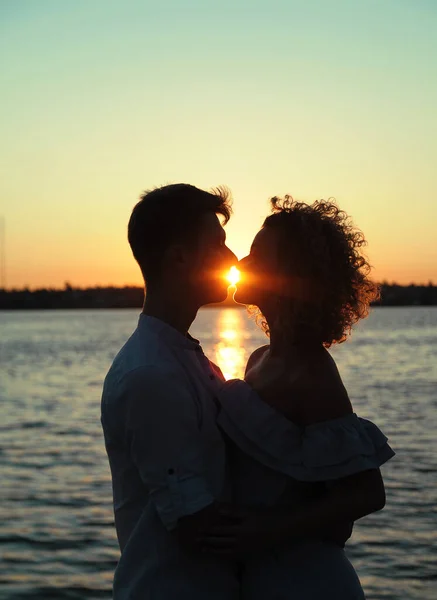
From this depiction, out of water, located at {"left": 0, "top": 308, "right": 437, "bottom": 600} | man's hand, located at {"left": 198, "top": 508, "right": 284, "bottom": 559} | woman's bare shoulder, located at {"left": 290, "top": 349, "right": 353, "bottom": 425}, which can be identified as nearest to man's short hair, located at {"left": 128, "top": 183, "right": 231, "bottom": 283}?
woman's bare shoulder, located at {"left": 290, "top": 349, "right": 353, "bottom": 425}

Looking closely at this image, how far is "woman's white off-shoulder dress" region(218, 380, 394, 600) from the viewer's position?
10.3ft

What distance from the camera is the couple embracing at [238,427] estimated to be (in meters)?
2.91

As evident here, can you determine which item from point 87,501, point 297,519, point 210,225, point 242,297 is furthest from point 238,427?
point 87,501

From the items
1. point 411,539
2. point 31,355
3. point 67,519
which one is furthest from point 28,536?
point 31,355

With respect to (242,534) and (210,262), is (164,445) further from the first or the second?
(210,262)

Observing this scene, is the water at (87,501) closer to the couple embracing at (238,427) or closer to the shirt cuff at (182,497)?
the couple embracing at (238,427)

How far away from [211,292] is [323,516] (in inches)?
34.0

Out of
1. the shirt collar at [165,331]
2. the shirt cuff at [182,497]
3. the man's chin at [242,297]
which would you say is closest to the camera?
the shirt cuff at [182,497]

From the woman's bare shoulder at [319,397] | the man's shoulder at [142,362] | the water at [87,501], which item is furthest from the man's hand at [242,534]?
the water at [87,501]

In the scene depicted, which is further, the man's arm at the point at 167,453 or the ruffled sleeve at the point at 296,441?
the ruffled sleeve at the point at 296,441

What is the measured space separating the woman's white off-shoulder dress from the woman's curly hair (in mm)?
350

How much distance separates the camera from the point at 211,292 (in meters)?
3.27

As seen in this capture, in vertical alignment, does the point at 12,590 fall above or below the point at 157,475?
below

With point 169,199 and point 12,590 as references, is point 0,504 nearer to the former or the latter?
point 12,590
